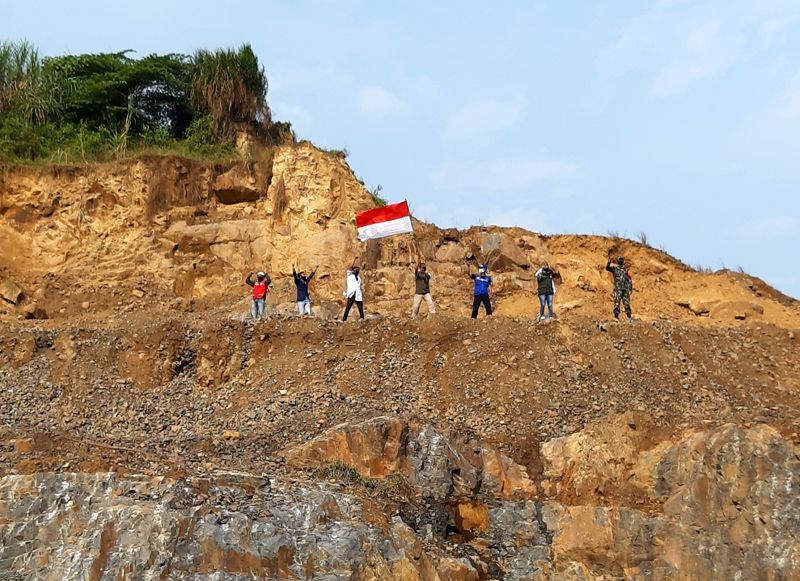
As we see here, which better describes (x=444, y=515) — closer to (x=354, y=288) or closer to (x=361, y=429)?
(x=361, y=429)

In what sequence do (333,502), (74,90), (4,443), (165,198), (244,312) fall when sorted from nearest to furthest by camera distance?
(333,502) → (4,443) → (244,312) → (165,198) → (74,90)

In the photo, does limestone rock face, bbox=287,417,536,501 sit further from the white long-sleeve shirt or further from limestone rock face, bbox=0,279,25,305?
limestone rock face, bbox=0,279,25,305

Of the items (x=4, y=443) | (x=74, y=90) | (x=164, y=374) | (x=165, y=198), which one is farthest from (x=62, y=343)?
(x=74, y=90)

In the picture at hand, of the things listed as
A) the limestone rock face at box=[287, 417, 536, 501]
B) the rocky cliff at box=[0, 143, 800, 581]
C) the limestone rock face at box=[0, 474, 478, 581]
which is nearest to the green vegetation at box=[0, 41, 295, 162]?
the rocky cliff at box=[0, 143, 800, 581]

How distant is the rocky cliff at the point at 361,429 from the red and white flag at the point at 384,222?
1.53 m

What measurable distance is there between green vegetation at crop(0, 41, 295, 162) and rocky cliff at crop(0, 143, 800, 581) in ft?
11.6

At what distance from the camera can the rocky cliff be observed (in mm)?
13969

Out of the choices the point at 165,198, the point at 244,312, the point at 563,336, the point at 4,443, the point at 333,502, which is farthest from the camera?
the point at 165,198

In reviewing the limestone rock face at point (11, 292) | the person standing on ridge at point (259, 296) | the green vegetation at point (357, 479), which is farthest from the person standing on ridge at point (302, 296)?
the limestone rock face at point (11, 292)

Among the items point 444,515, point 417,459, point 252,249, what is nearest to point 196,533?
point 444,515

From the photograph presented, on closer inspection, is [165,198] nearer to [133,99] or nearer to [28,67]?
[133,99]

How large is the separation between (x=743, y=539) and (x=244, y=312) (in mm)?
12462

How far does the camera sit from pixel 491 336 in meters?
19.5

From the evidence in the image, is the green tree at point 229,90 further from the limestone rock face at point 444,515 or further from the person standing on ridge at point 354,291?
the limestone rock face at point 444,515
